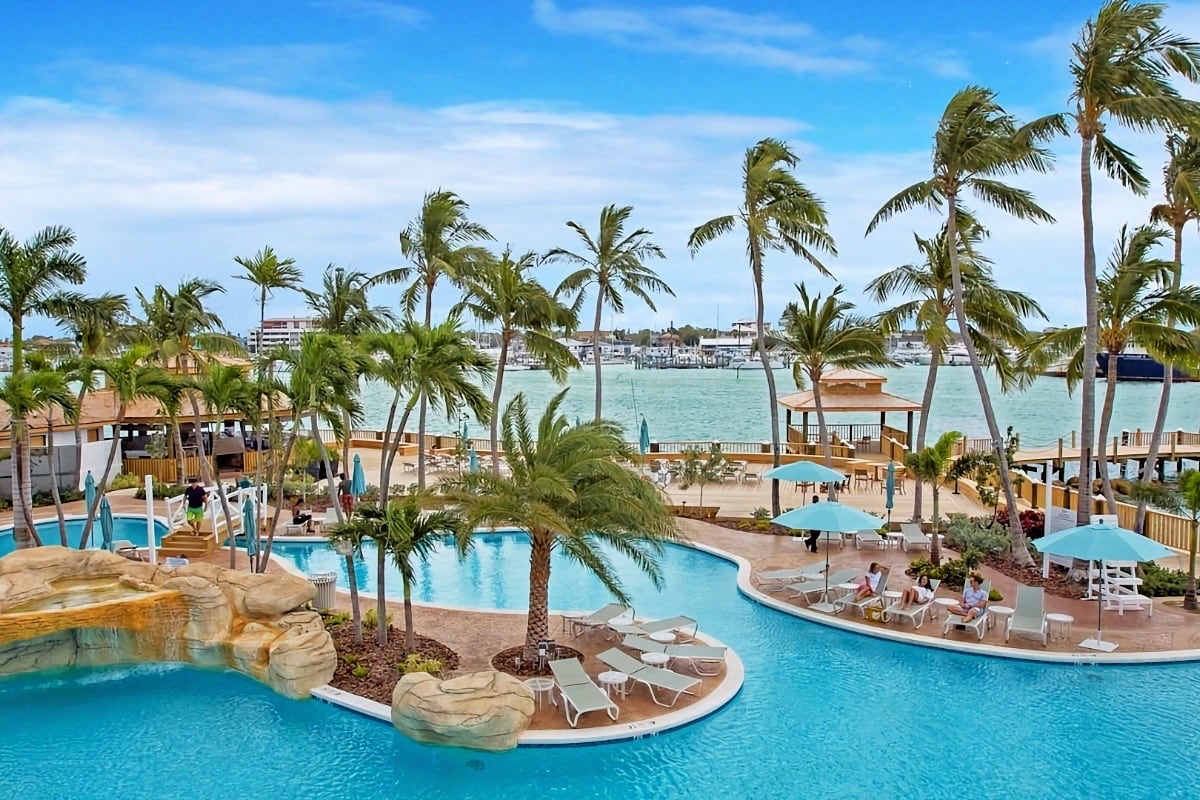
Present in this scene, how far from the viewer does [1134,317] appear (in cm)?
1659

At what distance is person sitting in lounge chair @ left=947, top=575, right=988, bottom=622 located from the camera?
43.6 ft

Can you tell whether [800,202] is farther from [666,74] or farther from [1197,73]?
[1197,73]

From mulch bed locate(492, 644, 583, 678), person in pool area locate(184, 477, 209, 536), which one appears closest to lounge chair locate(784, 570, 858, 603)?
mulch bed locate(492, 644, 583, 678)

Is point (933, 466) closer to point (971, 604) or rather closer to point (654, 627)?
point (971, 604)

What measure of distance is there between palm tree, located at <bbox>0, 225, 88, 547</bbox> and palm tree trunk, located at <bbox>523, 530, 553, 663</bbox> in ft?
34.5

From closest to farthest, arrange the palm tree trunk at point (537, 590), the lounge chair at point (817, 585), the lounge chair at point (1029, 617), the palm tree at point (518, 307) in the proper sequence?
the palm tree trunk at point (537, 590)
the lounge chair at point (1029, 617)
the lounge chair at point (817, 585)
the palm tree at point (518, 307)

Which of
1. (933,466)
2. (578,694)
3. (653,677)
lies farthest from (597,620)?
(933,466)

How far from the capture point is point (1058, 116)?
15.8m

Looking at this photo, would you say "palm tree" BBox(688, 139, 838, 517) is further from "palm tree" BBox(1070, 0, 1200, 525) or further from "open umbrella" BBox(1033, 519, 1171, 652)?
"open umbrella" BBox(1033, 519, 1171, 652)

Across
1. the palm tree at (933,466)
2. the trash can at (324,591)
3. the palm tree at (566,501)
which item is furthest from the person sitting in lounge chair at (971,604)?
the trash can at (324,591)

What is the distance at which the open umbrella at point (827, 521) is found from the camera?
48.3 feet

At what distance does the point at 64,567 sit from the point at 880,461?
81.4ft

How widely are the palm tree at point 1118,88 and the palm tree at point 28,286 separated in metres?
19.5

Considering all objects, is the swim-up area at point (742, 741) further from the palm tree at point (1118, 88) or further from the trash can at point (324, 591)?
the palm tree at point (1118, 88)
